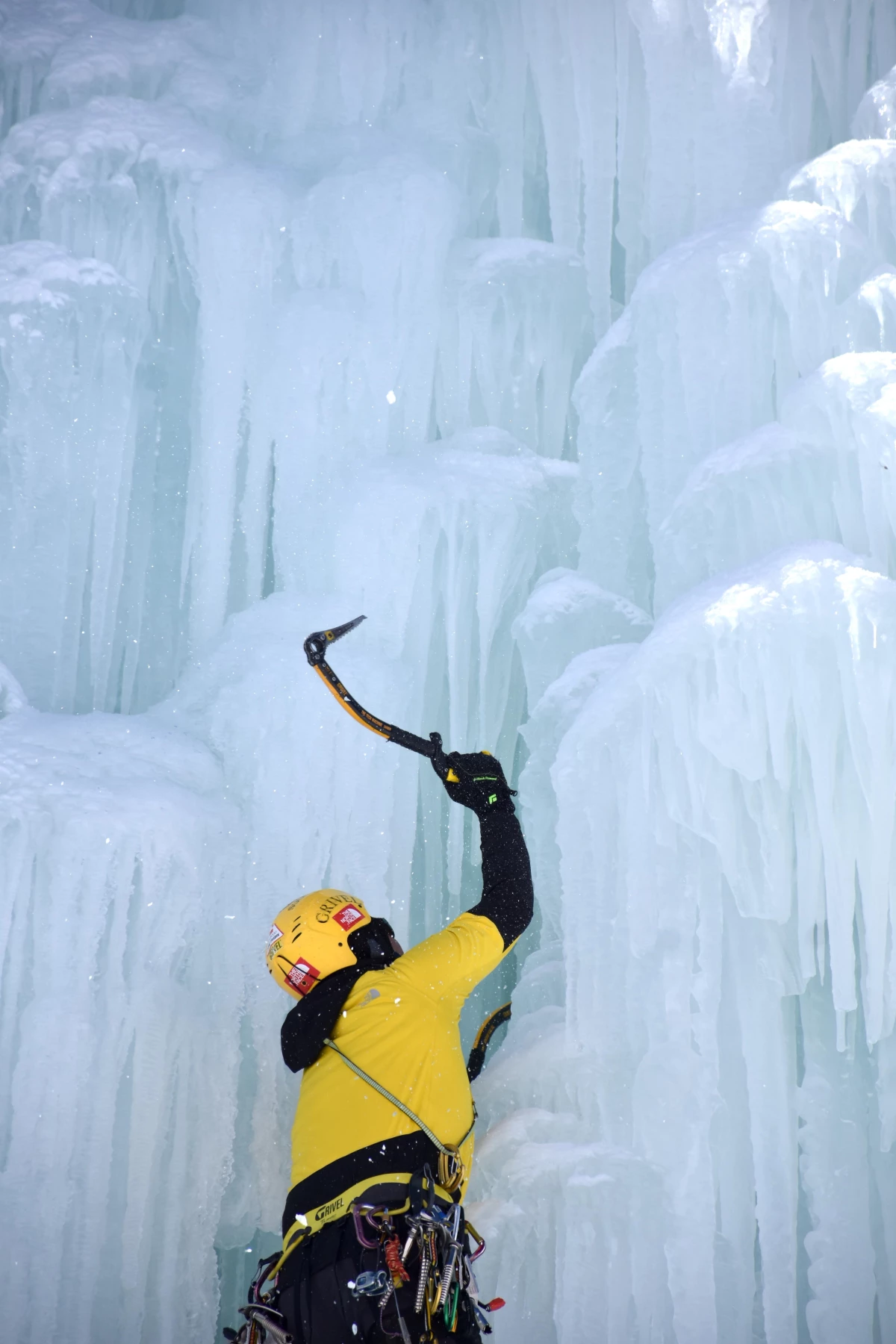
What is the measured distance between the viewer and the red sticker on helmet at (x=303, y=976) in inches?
135

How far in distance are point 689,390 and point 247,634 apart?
68.9 inches

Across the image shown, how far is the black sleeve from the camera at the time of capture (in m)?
3.53

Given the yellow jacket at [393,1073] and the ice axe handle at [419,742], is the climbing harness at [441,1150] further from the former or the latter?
the ice axe handle at [419,742]

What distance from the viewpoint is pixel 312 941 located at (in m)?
3.44

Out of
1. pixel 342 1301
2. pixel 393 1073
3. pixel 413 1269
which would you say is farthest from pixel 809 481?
pixel 342 1301

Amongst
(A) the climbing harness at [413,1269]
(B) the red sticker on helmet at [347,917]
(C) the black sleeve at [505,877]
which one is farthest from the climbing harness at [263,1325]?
(C) the black sleeve at [505,877]

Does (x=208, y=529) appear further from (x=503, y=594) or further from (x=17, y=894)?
(x=17, y=894)

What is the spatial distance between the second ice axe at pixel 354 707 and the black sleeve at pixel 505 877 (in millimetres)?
250

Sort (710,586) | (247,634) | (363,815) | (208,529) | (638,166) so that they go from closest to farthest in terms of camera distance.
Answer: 1. (710,586)
2. (363,815)
3. (247,634)
4. (208,529)
5. (638,166)

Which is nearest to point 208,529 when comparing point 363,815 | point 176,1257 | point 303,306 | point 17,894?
point 303,306

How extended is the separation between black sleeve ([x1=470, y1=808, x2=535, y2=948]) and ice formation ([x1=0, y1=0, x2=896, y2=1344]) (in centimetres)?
32

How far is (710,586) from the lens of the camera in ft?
12.2

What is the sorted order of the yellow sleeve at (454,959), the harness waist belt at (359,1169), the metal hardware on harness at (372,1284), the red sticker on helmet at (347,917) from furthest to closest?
the red sticker on helmet at (347,917)
the yellow sleeve at (454,959)
the harness waist belt at (359,1169)
the metal hardware on harness at (372,1284)

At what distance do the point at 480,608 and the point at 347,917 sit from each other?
1.67 metres
